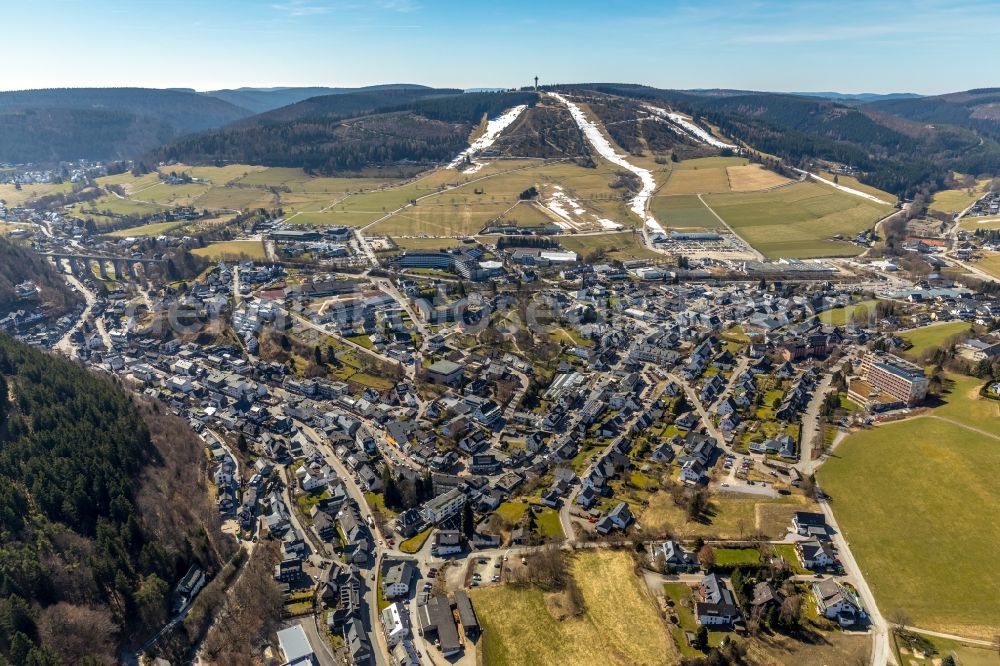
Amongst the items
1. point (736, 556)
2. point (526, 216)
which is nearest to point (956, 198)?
point (526, 216)

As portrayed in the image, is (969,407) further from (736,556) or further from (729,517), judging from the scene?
(736,556)

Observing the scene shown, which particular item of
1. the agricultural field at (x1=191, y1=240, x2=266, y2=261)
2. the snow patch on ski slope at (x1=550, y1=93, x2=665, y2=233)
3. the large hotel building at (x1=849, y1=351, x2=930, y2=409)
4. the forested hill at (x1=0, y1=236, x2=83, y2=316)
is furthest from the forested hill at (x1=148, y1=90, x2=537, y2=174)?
the large hotel building at (x1=849, y1=351, x2=930, y2=409)

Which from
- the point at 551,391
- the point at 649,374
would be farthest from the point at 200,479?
the point at 649,374

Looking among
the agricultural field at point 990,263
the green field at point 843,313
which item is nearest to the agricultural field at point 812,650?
the green field at point 843,313

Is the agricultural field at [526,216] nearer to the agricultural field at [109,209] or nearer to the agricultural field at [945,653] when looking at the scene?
the agricultural field at [109,209]

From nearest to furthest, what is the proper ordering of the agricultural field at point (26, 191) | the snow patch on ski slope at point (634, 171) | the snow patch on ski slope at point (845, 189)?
the snow patch on ski slope at point (634, 171)
the snow patch on ski slope at point (845, 189)
the agricultural field at point (26, 191)
